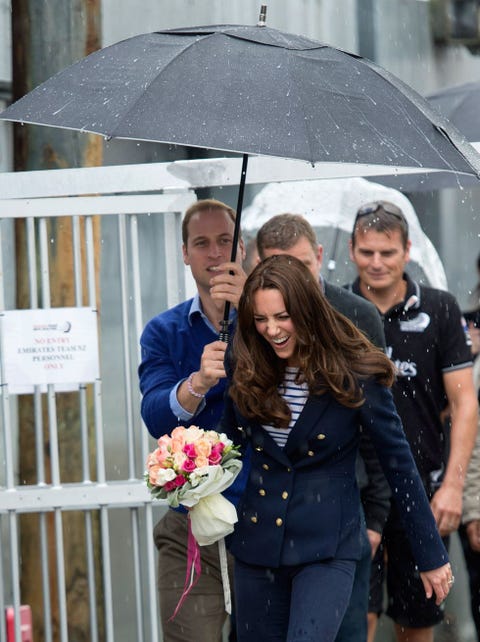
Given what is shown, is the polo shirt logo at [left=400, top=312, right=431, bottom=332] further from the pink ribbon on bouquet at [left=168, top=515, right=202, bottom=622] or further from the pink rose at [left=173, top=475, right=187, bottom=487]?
the pink rose at [left=173, top=475, right=187, bottom=487]

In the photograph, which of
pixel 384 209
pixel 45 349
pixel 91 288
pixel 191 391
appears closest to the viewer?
pixel 191 391

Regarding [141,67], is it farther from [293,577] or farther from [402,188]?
[402,188]

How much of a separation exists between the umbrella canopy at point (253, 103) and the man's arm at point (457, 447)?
1.69 meters

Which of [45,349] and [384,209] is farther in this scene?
[384,209]

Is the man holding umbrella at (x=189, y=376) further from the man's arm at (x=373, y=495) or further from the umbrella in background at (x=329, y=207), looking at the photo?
the umbrella in background at (x=329, y=207)

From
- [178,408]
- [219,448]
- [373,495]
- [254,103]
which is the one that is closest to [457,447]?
[373,495]

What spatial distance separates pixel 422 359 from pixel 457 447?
43 centimetres

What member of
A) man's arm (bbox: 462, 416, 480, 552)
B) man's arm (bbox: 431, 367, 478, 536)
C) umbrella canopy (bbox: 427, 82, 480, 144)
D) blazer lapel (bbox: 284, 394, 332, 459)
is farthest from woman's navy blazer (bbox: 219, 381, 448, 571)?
umbrella canopy (bbox: 427, 82, 480, 144)

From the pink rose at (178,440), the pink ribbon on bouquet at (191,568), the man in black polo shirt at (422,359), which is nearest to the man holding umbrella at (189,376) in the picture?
the pink ribbon on bouquet at (191,568)

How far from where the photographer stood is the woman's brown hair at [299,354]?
516 centimetres

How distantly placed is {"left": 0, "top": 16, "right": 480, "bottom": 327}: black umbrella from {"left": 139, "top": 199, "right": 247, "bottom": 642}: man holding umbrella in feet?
2.71

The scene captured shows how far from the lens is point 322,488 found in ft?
17.3

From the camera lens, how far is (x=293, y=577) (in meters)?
5.27

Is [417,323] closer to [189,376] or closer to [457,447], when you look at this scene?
[457,447]
